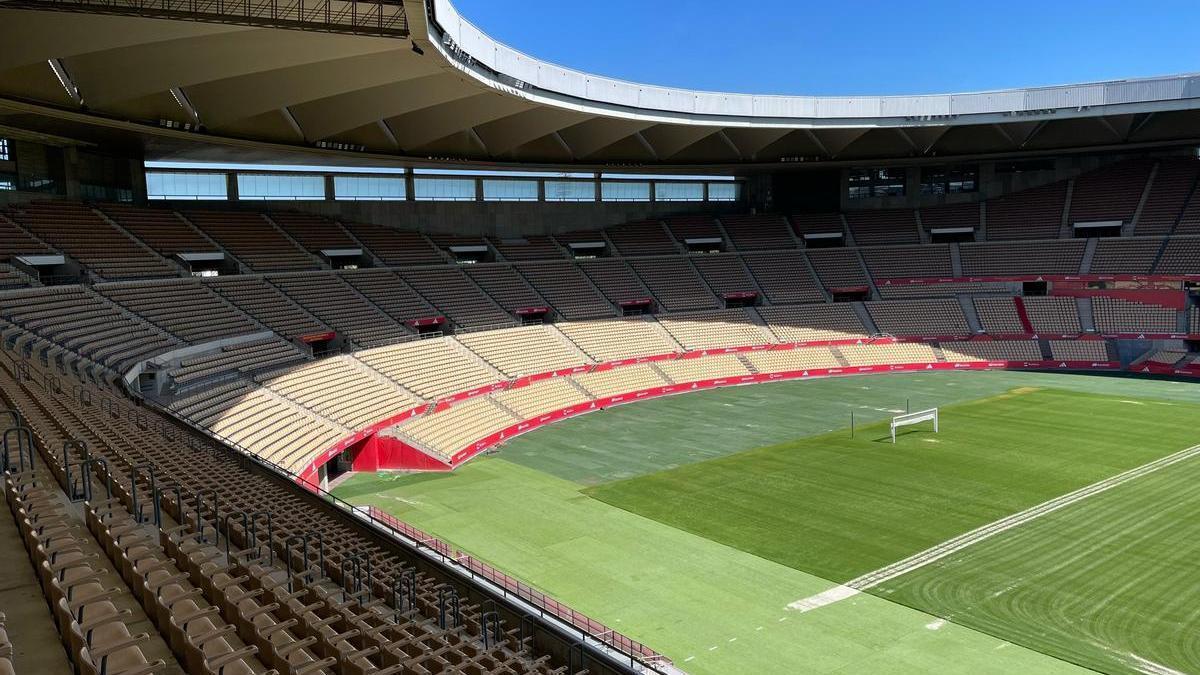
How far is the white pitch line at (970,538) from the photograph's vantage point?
1658cm

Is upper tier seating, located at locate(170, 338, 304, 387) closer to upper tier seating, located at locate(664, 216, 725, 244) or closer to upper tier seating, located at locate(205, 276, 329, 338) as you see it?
upper tier seating, located at locate(205, 276, 329, 338)

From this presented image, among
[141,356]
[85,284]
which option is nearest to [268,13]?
[141,356]

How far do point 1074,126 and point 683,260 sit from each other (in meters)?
26.4

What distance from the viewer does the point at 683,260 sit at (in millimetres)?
54875

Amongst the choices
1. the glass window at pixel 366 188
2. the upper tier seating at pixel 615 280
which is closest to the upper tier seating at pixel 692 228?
the upper tier seating at pixel 615 280

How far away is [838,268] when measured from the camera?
182 ft

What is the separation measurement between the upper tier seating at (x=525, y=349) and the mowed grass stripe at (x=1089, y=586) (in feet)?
79.4

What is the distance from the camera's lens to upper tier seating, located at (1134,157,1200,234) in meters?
49.8

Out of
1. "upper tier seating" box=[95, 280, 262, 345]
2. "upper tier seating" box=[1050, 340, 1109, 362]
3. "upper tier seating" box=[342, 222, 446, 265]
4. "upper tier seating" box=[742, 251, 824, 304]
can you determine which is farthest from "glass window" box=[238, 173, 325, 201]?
"upper tier seating" box=[1050, 340, 1109, 362]

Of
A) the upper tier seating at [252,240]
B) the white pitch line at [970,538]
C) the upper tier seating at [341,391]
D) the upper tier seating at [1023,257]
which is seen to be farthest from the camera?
the upper tier seating at [1023,257]

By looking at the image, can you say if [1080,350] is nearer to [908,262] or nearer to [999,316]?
[999,316]

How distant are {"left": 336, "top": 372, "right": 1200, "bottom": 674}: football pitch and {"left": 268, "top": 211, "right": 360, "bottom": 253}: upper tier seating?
18.0 meters

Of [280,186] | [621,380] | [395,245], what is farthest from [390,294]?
[621,380]

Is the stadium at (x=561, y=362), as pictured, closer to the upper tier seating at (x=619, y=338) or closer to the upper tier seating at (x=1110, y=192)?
the upper tier seating at (x=1110, y=192)
